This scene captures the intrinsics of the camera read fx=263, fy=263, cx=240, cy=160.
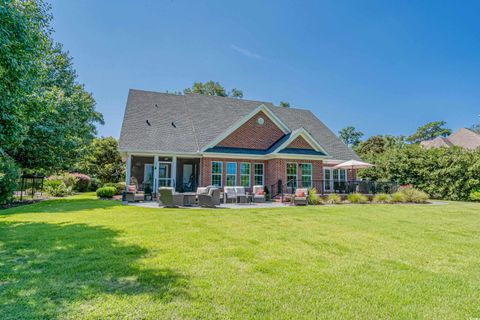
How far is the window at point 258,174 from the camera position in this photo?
19.2 m

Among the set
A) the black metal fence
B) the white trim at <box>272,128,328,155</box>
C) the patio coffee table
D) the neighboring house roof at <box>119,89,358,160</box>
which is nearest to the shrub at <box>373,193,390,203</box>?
the neighboring house roof at <box>119,89,358,160</box>

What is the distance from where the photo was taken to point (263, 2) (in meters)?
14.4

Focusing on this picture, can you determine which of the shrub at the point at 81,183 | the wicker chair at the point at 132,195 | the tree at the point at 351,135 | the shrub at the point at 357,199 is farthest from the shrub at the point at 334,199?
the tree at the point at 351,135

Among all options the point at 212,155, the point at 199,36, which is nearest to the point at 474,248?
the point at 212,155

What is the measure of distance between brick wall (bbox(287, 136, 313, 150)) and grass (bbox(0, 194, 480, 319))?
451 inches

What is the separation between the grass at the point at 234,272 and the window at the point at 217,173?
10374 millimetres

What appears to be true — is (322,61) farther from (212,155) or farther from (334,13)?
(212,155)

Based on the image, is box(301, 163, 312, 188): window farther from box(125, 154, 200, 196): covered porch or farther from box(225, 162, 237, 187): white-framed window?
box(125, 154, 200, 196): covered porch

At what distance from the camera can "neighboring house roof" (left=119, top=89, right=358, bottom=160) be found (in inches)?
710

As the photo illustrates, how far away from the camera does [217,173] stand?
18344 millimetres

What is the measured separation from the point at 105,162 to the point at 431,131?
235ft

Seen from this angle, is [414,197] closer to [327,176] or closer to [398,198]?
[398,198]

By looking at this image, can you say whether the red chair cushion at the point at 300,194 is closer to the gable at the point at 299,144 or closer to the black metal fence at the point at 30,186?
the gable at the point at 299,144

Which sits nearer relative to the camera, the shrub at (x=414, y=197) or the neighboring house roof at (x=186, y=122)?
the shrub at (x=414, y=197)
